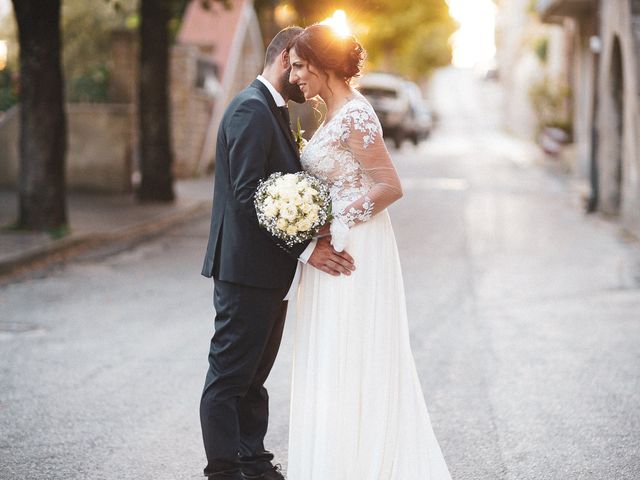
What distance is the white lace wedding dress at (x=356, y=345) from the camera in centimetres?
404

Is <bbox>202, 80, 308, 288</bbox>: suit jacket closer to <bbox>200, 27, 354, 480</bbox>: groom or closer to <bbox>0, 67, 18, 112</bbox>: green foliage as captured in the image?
<bbox>200, 27, 354, 480</bbox>: groom

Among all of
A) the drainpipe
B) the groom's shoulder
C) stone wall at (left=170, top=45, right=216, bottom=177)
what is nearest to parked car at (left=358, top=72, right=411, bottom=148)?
stone wall at (left=170, top=45, right=216, bottom=177)

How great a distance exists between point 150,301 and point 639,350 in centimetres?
429

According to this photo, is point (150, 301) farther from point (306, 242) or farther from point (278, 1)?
point (278, 1)

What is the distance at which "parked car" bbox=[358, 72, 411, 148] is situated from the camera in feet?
113

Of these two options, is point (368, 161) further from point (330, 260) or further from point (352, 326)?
point (352, 326)

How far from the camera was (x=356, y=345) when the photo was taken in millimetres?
4078

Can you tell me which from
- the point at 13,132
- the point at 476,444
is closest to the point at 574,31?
the point at 13,132

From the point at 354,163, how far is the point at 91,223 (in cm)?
1020

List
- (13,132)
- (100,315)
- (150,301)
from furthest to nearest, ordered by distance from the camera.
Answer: (13,132)
(150,301)
(100,315)

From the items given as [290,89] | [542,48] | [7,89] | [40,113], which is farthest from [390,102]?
[290,89]

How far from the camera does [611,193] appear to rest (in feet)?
54.2

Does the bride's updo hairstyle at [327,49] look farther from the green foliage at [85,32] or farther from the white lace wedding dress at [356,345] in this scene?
the green foliage at [85,32]

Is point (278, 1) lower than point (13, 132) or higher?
higher
